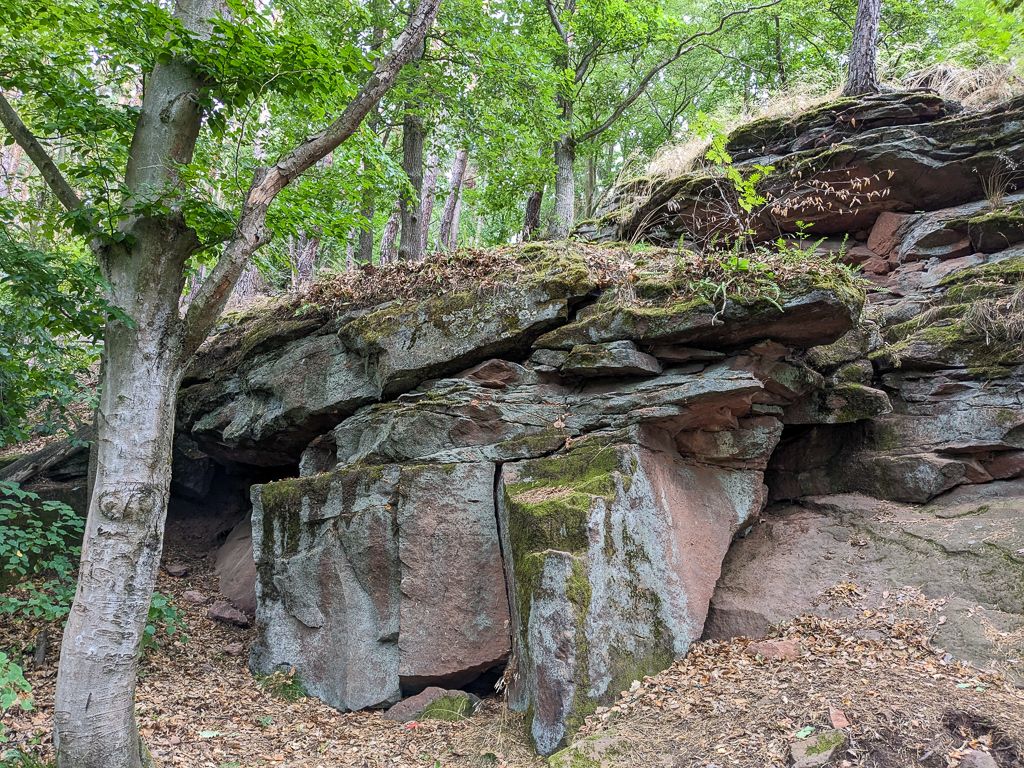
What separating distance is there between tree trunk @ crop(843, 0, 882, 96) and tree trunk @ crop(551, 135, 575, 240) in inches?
182

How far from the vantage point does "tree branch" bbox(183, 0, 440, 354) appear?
5191mm

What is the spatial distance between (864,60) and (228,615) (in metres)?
12.2

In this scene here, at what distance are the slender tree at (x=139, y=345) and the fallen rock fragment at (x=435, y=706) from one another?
81.2 inches

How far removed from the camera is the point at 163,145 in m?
5.60

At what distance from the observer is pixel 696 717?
446 cm

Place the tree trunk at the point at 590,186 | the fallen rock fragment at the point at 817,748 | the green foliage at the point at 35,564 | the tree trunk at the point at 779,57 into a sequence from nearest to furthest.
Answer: the fallen rock fragment at the point at 817,748, the green foliage at the point at 35,564, the tree trunk at the point at 779,57, the tree trunk at the point at 590,186

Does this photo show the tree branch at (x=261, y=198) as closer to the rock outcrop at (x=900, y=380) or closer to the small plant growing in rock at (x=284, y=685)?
the small plant growing in rock at (x=284, y=685)

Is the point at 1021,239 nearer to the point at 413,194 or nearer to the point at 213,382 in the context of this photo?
the point at 413,194

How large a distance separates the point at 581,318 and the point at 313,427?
355 cm

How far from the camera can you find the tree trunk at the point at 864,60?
9875 mm

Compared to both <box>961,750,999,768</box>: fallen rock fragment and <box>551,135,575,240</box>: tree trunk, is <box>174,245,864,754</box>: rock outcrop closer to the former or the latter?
<box>961,750,999,768</box>: fallen rock fragment

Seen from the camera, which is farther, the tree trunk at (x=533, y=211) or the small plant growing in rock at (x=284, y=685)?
the tree trunk at (x=533, y=211)

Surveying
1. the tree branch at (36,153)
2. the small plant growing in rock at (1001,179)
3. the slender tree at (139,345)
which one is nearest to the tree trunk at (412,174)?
the slender tree at (139,345)

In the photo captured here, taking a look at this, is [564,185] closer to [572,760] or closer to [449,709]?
[449,709]
